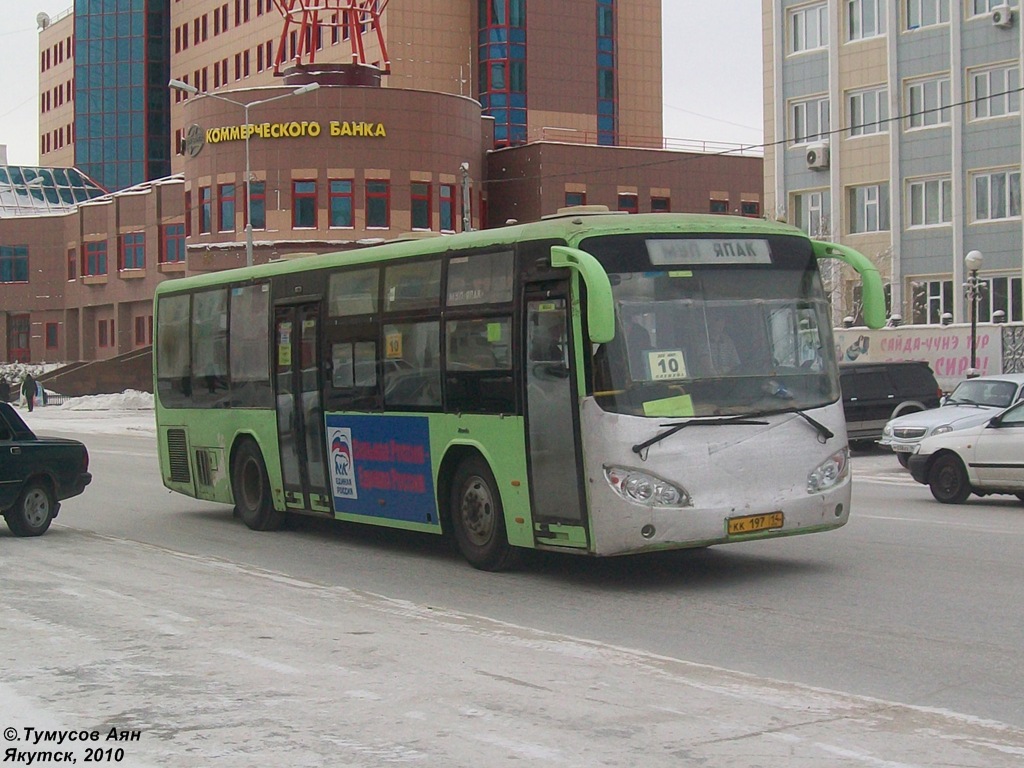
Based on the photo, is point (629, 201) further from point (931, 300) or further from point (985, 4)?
point (985, 4)

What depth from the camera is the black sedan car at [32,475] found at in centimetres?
1577

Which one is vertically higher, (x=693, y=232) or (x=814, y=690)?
(x=693, y=232)

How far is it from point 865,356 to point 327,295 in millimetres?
26399

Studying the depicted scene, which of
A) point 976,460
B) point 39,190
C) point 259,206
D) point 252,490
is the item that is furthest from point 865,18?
point 39,190

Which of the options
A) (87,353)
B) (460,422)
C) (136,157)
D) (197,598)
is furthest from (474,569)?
(136,157)

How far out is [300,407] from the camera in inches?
609

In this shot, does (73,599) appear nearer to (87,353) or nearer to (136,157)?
(87,353)

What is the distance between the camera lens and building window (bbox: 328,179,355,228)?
6562cm

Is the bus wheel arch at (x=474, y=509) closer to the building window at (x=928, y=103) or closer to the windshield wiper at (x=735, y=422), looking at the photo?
the windshield wiper at (x=735, y=422)

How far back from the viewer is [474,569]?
13.0 m

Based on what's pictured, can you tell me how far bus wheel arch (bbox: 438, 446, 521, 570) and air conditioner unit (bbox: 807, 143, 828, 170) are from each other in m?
40.5

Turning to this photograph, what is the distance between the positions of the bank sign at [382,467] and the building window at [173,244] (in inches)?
2686

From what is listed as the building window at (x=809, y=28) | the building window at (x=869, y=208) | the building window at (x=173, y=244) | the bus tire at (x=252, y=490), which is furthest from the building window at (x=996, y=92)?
the building window at (x=173, y=244)

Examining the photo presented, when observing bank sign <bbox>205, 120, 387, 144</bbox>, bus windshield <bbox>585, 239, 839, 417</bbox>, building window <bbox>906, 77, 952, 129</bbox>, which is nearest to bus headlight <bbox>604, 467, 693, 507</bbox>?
bus windshield <bbox>585, 239, 839, 417</bbox>
